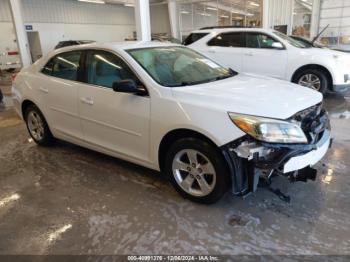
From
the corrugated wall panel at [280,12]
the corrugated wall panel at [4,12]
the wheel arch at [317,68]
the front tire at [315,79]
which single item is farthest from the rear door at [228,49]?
the corrugated wall panel at [4,12]

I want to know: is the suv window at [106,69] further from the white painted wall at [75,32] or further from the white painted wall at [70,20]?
the white painted wall at [75,32]

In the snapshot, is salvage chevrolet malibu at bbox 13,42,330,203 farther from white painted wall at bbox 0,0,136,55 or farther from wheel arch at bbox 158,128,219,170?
white painted wall at bbox 0,0,136,55

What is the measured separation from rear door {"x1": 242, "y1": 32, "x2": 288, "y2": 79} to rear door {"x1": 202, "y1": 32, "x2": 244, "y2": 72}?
0.15 metres

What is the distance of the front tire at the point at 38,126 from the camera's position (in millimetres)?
4176

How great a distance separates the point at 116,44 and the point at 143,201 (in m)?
1.70

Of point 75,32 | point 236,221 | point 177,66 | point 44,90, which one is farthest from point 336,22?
point 75,32

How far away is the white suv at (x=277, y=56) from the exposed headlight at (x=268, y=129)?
15.1 feet

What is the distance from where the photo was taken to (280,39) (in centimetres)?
674

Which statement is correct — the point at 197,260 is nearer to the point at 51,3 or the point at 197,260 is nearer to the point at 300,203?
the point at 300,203

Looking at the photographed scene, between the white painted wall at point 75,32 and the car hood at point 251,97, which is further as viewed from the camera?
the white painted wall at point 75,32

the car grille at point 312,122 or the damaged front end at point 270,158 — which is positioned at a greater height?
the car grille at point 312,122

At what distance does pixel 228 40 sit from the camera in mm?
7434

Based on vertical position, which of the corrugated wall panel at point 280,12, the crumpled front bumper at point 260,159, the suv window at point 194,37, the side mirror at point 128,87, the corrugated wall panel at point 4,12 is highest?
the corrugated wall panel at point 4,12

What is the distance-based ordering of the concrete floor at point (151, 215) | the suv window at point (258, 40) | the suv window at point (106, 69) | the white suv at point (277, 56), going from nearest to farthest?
1. the concrete floor at point (151, 215)
2. the suv window at point (106, 69)
3. the white suv at point (277, 56)
4. the suv window at point (258, 40)
